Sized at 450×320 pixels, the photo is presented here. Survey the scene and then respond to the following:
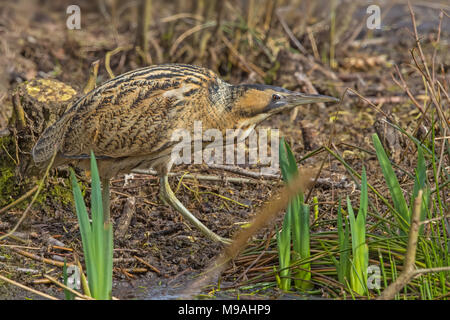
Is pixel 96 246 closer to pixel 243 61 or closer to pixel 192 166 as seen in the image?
pixel 192 166

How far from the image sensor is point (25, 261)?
186 inches

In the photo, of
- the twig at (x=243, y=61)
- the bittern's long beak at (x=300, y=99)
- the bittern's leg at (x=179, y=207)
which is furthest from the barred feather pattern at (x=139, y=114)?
the twig at (x=243, y=61)

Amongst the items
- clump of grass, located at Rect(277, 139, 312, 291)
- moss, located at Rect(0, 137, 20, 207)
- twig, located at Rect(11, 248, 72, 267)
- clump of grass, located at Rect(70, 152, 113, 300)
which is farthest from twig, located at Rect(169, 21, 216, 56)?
clump of grass, located at Rect(70, 152, 113, 300)

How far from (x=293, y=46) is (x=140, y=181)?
3.70 metres

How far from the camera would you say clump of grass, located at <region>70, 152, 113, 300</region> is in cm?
345

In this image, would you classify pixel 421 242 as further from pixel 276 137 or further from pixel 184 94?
pixel 276 137

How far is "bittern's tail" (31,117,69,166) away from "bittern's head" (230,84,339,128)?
122cm

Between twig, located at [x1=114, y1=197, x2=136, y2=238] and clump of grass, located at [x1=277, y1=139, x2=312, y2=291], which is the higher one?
twig, located at [x1=114, y1=197, x2=136, y2=238]

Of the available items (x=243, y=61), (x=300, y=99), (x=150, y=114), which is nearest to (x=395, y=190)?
(x=300, y=99)

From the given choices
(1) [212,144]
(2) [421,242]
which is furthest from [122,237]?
(2) [421,242]

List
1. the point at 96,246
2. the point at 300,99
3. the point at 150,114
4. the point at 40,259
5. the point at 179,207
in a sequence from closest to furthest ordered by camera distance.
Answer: the point at 96,246 → the point at 40,259 → the point at 300,99 → the point at 150,114 → the point at 179,207

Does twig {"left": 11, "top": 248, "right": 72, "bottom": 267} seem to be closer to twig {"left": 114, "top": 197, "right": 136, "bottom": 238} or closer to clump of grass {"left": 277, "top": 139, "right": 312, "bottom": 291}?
twig {"left": 114, "top": 197, "right": 136, "bottom": 238}

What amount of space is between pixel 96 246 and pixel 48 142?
1802 mm

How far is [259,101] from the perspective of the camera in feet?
16.1
